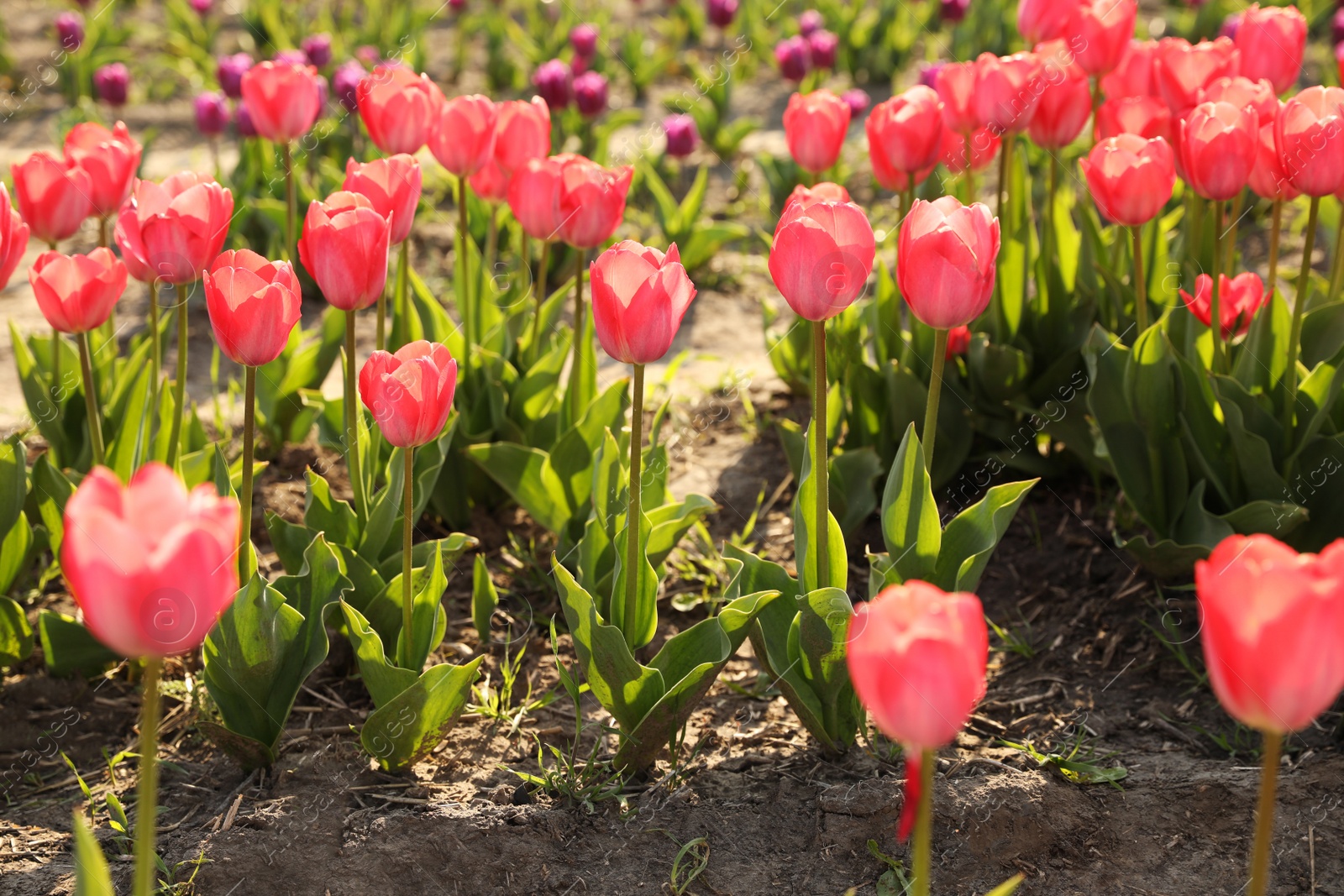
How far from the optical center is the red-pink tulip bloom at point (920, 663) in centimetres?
100

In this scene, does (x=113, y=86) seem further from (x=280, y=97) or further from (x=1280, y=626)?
(x=1280, y=626)

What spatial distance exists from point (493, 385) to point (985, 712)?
1.28 m

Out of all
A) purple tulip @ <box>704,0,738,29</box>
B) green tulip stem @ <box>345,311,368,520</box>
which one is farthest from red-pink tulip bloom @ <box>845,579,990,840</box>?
purple tulip @ <box>704,0,738,29</box>

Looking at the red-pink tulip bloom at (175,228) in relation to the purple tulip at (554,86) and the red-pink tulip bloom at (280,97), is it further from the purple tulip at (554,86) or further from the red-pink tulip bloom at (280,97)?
the purple tulip at (554,86)

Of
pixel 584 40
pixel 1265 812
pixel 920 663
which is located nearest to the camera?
pixel 920 663

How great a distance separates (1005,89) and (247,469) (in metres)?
1.77

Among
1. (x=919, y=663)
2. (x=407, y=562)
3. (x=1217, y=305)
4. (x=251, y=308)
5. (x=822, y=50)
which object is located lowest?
(x=407, y=562)

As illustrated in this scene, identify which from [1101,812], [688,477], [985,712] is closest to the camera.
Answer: [1101,812]

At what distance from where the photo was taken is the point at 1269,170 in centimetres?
235

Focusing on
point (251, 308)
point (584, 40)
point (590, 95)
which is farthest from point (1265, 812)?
point (584, 40)

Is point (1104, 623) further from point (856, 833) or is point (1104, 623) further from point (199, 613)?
point (199, 613)

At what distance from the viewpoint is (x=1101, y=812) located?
2023 millimetres

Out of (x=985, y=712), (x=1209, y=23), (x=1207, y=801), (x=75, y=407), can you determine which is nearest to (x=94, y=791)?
(x=75, y=407)

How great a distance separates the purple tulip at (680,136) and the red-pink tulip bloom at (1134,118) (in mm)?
2362
